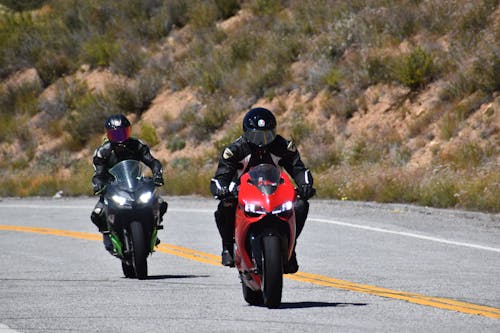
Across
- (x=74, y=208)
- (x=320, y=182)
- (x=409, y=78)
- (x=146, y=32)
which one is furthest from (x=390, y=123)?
(x=146, y=32)

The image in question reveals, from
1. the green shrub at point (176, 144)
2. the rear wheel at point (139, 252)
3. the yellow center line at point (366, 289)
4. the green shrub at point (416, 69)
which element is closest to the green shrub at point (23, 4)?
the green shrub at point (176, 144)

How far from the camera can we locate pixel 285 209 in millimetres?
9766

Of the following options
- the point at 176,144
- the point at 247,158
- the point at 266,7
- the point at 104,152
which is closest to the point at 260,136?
the point at 247,158

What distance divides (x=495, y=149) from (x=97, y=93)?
18.4 m

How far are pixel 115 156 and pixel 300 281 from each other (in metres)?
3.01

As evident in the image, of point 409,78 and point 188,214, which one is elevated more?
point 409,78

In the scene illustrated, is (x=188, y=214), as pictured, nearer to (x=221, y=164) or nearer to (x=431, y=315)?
(x=221, y=164)

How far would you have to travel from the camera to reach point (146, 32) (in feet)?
142

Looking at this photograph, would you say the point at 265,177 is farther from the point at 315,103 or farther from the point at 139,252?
the point at 315,103

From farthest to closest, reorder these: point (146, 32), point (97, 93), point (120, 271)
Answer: point (146, 32) < point (97, 93) < point (120, 271)

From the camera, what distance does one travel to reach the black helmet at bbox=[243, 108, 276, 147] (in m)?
10.2

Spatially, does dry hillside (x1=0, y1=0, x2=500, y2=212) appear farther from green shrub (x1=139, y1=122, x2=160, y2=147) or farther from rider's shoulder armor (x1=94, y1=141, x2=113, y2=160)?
rider's shoulder armor (x1=94, y1=141, x2=113, y2=160)

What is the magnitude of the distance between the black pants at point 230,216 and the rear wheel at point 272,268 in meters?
0.63

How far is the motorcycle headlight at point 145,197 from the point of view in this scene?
1311 centimetres
